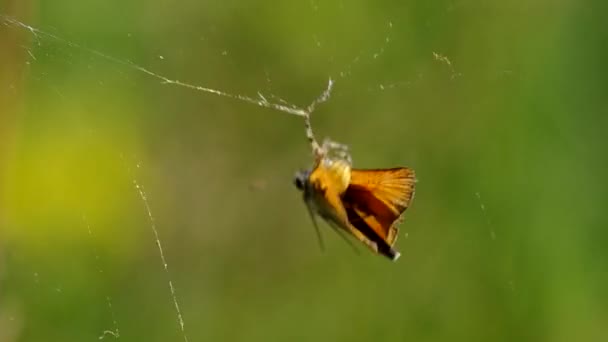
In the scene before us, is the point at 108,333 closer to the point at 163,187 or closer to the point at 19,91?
the point at 163,187

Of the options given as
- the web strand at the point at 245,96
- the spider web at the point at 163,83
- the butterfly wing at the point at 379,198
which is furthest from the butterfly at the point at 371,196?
the spider web at the point at 163,83

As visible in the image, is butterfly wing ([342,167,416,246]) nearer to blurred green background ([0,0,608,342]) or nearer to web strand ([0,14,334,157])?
web strand ([0,14,334,157])

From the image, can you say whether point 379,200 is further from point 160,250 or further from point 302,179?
point 160,250

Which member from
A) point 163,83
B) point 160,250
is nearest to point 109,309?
point 160,250

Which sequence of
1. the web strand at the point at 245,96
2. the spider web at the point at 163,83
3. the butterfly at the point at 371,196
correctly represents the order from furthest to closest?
the web strand at the point at 245,96 → the spider web at the point at 163,83 → the butterfly at the point at 371,196

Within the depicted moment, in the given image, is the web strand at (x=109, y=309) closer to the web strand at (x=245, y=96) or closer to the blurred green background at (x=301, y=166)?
the blurred green background at (x=301, y=166)

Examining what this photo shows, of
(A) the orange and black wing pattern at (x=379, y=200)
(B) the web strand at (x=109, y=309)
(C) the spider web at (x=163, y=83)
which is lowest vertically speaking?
(A) the orange and black wing pattern at (x=379, y=200)

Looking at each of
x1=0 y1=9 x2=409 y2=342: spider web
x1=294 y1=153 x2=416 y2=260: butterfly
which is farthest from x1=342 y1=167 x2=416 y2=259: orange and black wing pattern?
x1=0 y1=9 x2=409 y2=342: spider web

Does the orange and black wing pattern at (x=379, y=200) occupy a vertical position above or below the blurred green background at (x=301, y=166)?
below
